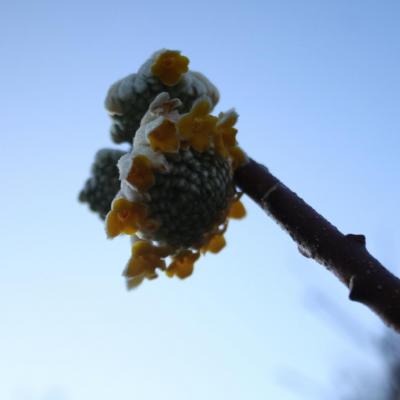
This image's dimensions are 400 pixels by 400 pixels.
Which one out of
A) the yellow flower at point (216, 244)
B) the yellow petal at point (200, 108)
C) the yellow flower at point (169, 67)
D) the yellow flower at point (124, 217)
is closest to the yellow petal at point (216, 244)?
the yellow flower at point (216, 244)

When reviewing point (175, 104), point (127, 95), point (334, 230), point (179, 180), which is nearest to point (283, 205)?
point (334, 230)

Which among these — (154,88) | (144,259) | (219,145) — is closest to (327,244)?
(219,145)

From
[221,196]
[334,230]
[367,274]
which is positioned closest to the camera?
[367,274]

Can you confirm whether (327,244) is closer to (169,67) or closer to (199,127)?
(199,127)

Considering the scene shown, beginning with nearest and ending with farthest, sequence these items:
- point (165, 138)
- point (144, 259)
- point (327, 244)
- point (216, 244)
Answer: point (327, 244) → point (165, 138) → point (144, 259) → point (216, 244)

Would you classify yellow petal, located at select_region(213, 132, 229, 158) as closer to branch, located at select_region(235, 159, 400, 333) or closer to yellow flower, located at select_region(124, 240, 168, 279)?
branch, located at select_region(235, 159, 400, 333)

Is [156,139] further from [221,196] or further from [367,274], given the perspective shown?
[367,274]

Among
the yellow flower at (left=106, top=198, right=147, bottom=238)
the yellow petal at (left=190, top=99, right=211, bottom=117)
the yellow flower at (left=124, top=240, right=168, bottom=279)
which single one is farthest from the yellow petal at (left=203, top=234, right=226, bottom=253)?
the yellow petal at (left=190, top=99, right=211, bottom=117)
